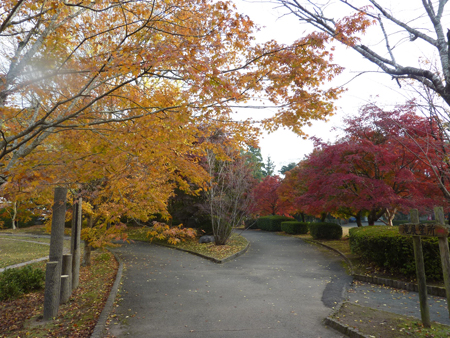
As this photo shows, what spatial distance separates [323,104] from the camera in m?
5.30

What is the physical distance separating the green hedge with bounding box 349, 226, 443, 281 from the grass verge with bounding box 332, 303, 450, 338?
2925 millimetres

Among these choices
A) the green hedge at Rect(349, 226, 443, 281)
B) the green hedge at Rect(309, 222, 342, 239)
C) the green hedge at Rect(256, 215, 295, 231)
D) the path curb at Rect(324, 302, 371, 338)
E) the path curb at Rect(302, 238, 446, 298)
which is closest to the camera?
the path curb at Rect(324, 302, 371, 338)

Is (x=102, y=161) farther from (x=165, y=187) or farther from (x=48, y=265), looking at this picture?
(x=165, y=187)

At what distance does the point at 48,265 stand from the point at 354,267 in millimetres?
8685

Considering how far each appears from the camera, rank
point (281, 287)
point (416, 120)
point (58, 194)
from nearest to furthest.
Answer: point (58, 194) → point (281, 287) → point (416, 120)

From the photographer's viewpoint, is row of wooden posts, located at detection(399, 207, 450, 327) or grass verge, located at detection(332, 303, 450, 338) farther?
row of wooden posts, located at detection(399, 207, 450, 327)

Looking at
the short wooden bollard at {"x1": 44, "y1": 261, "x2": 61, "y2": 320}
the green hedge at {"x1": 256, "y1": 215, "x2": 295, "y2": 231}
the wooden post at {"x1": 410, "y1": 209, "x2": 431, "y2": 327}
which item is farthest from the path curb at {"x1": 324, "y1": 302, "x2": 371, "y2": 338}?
the green hedge at {"x1": 256, "y1": 215, "x2": 295, "y2": 231}

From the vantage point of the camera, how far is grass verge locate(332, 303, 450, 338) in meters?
4.13

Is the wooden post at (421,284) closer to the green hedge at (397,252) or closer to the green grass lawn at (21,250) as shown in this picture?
the green hedge at (397,252)

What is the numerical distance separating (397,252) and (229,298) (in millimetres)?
4848

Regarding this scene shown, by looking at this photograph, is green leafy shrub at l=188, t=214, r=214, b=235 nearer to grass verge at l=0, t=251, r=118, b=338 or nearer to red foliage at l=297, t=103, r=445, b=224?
red foliage at l=297, t=103, r=445, b=224

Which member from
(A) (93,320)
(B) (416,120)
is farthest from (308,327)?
(B) (416,120)

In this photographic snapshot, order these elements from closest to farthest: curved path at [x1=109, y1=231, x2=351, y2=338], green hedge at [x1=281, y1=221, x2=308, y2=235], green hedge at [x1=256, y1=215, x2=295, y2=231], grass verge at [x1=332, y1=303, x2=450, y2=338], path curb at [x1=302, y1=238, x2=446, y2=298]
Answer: grass verge at [x1=332, y1=303, x2=450, y2=338]
curved path at [x1=109, y1=231, x2=351, y2=338]
path curb at [x1=302, y1=238, x2=446, y2=298]
green hedge at [x1=281, y1=221, x2=308, y2=235]
green hedge at [x1=256, y1=215, x2=295, y2=231]

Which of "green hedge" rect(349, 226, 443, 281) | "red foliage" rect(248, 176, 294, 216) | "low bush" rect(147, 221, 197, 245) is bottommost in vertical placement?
"green hedge" rect(349, 226, 443, 281)
